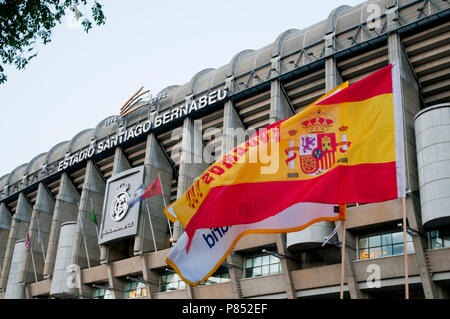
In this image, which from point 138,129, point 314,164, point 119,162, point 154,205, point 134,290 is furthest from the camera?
point 119,162

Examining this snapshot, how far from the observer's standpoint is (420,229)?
3153 centimetres

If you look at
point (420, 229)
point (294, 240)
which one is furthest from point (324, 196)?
point (294, 240)

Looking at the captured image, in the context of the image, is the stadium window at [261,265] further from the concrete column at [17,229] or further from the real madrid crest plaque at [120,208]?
the concrete column at [17,229]

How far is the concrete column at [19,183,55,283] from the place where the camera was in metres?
60.3

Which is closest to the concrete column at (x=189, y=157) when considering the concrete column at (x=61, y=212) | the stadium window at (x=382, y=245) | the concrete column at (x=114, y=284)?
the concrete column at (x=114, y=284)

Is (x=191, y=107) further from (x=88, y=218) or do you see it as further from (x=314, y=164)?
(x=314, y=164)

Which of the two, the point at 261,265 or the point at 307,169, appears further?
the point at 261,265

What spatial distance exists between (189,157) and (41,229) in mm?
25217

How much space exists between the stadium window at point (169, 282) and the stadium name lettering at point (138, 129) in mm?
14291

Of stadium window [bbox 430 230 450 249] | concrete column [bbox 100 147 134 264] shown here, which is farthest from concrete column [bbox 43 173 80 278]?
stadium window [bbox 430 230 450 249]

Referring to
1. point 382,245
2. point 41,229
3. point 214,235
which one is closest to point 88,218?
point 41,229

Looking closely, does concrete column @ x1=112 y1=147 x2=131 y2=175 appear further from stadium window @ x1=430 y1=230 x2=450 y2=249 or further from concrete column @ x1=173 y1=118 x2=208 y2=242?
stadium window @ x1=430 y1=230 x2=450 y2=249

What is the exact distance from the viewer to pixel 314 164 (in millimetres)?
15773
